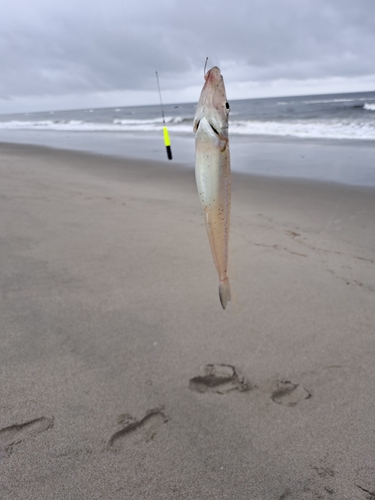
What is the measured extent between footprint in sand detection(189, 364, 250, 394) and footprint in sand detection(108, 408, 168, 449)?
13.6 inches

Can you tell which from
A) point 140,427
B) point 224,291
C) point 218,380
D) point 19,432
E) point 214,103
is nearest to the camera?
point 214,103

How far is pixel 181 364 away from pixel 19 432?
1.16 metres

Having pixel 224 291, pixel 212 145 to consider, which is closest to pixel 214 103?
pixel 212 145

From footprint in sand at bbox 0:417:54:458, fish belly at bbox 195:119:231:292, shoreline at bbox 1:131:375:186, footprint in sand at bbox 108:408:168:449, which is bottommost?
footprint in sand at bbox 108:408:168:449

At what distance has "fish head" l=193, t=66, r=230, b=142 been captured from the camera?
1165 millimetres

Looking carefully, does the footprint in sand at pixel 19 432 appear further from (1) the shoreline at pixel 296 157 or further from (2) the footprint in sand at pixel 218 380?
(1) the shoreline at pixel 296 157

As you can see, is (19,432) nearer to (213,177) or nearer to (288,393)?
(288,393)

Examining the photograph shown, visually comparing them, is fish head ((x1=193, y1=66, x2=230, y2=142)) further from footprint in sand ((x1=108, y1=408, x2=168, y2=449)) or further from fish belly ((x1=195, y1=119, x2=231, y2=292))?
footprint in sand ((x1=108, y1=408, x2=168, y2=449))

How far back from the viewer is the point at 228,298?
156 centimetres

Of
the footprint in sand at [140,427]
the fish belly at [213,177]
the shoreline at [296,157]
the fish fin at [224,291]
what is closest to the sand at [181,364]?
the footprint in sand at [140,427]

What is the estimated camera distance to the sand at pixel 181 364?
212cm

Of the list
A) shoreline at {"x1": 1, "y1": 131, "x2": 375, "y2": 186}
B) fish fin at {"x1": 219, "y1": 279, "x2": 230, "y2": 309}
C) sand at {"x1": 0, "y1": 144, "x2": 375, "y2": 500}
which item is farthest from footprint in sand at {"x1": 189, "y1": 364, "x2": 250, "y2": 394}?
shoreline at {"x1": 1, "y1": 131, "x2": 375, "y2": 186}

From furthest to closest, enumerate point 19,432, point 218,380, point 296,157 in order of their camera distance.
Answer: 1. point 296,157
2. point 218,380
3. point 19,432

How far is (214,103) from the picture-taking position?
1.18 metres
